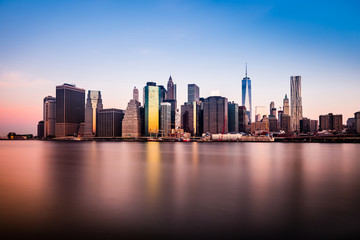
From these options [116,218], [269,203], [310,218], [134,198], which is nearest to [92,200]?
[134,198]

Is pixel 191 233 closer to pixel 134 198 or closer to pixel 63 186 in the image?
pixel 134 198

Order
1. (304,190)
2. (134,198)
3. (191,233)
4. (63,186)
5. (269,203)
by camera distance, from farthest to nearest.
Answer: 1. (63,186)
2. (304,190)
3. (134,198)
4. (269,203)
5. (191,233)

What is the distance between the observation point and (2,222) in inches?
676

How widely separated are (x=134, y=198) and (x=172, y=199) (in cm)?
359

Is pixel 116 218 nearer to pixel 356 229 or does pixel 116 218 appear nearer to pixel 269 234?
pixel 269 234

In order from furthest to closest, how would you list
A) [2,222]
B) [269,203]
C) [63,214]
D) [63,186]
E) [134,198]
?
[63,186] < [134,198] < [269,203] < [63,214] < [2,222]

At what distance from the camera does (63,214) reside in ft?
63.0

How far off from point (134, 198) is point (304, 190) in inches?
712

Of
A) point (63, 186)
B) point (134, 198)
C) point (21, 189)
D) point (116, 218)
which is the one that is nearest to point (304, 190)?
point (134, 198)

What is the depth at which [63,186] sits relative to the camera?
102ft

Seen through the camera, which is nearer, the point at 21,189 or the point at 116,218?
the point at 116,218

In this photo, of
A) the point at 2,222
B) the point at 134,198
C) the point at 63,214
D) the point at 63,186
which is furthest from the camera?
the point at 63,186

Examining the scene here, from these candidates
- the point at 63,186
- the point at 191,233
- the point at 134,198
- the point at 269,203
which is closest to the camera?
the point at 191,233

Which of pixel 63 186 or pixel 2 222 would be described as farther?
pixel 63 186
